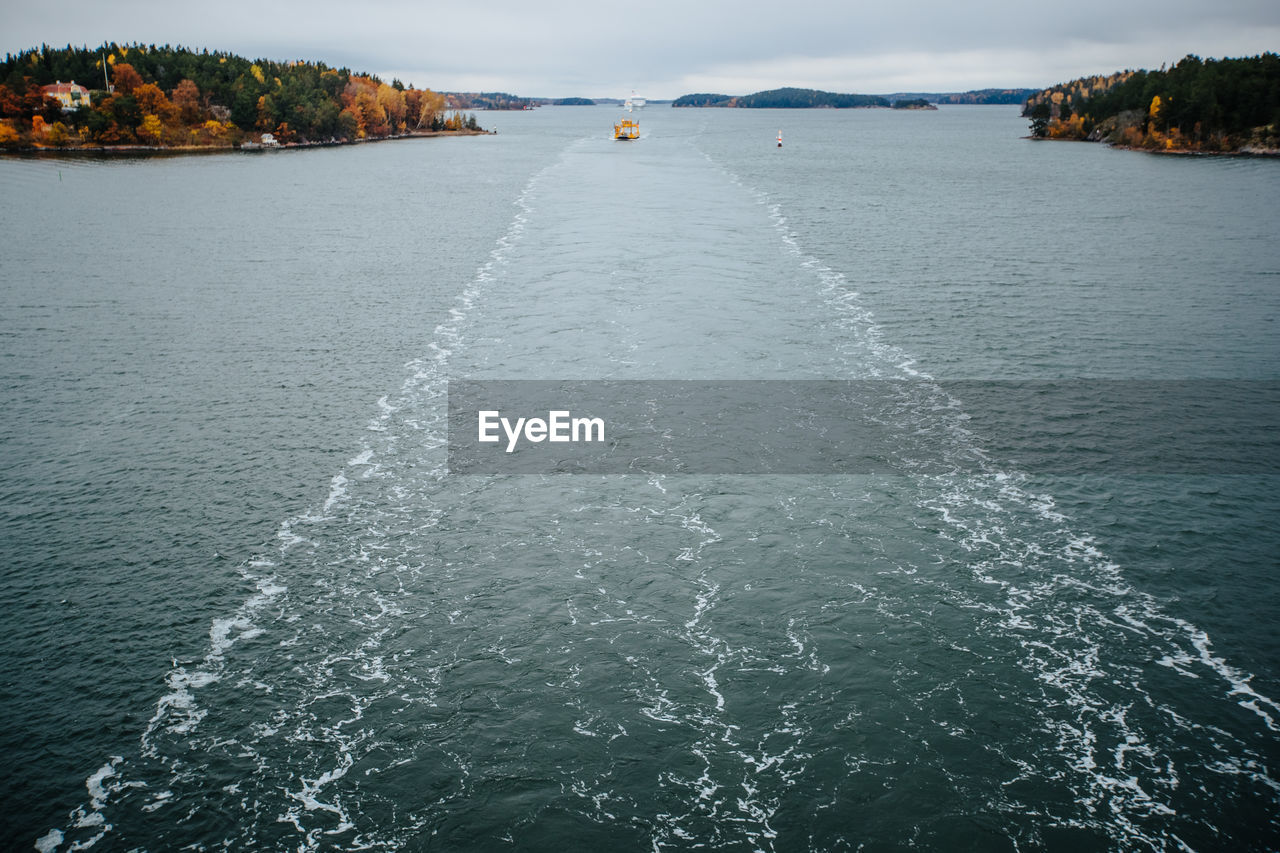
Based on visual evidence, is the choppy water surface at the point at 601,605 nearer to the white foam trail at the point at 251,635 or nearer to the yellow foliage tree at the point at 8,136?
the white foam trail at the point at 251,635

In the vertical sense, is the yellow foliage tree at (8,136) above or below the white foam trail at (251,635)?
above

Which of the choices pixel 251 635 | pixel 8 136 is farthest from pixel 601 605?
pixel 8 136

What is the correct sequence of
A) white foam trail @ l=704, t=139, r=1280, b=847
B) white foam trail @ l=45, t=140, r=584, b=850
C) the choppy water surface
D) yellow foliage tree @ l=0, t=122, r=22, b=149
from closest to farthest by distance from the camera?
white foam trail @ l=45, t=140, r=584, b=850
the choppy water surface
white foam trail @ l=704, t=139, r=1280, b=847
yellow foliage tree @ l=0, t=122, r=22, b=149

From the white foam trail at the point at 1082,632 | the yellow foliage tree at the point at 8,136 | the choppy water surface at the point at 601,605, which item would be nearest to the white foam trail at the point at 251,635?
the choppy water surface at the point at 601,605

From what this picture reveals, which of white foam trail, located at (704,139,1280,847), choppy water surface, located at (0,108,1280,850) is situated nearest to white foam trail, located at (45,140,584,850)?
choppy water surface, located at (0,108,1280,850)

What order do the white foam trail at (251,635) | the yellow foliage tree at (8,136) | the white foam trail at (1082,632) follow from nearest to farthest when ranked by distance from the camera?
the white foam trail at (251,635) < the white foam trail at (1082,632) < the yellow foliage tree at (8,136)

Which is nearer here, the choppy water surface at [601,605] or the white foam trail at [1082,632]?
the choppy water surface at [601,605]

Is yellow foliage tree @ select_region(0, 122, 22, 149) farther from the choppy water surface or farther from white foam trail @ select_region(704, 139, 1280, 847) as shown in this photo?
white foam trail @ select_region(704, 139, 1280, 847)

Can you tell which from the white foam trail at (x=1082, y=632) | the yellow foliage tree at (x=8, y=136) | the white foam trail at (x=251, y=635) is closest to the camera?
the white foam trail at (x=251, y=635)
